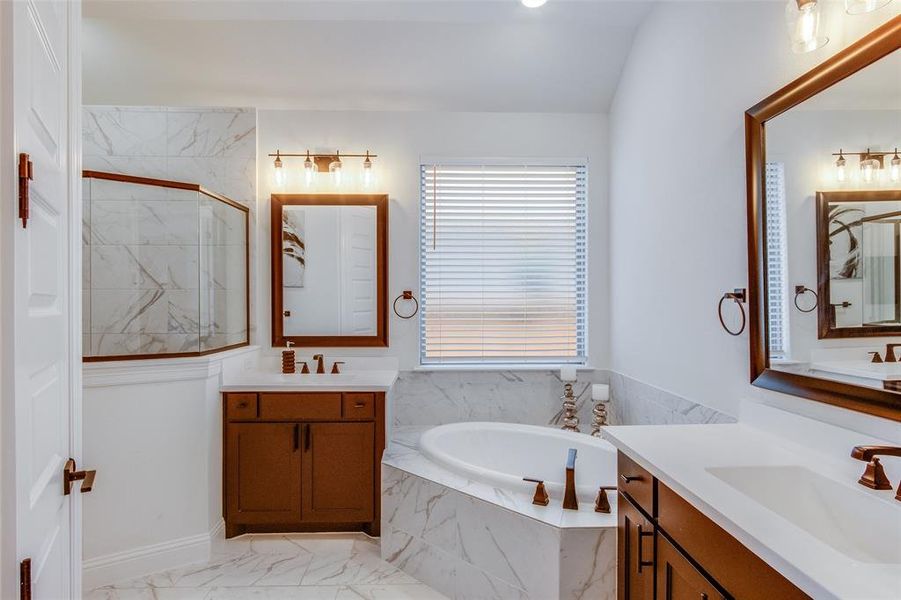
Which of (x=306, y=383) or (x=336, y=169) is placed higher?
(x=336, y=169)

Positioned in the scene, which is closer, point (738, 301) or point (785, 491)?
point (785, 491)

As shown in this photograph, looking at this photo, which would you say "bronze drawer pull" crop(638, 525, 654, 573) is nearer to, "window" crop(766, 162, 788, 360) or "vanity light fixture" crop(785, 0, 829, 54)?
"window" crop(766, 162, 788, 360)

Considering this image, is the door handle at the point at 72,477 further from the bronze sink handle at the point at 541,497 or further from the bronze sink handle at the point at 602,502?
the bronze sink handle at the point at 602,502

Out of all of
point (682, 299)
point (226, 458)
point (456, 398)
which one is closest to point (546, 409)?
point (456, 398)

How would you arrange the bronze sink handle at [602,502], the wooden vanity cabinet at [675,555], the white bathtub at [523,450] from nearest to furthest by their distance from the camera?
the wooden vanity cabinet at [675,555] → the bronze sink handle at [602,502] → the white bathtub at [523,450]

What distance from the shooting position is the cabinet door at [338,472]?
2.70 m

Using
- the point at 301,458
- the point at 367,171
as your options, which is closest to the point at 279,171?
the point at 367,171

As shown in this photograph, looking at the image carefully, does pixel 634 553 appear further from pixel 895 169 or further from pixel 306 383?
pixel 306 383

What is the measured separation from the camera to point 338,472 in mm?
2707

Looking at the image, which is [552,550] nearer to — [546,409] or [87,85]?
[546,409]

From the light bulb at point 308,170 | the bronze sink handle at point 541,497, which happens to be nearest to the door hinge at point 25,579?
the bronze sink handle at point 541,497

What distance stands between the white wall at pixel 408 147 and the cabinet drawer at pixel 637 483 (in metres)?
1.84

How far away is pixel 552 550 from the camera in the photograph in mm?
1888

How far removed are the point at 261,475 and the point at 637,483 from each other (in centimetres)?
204
